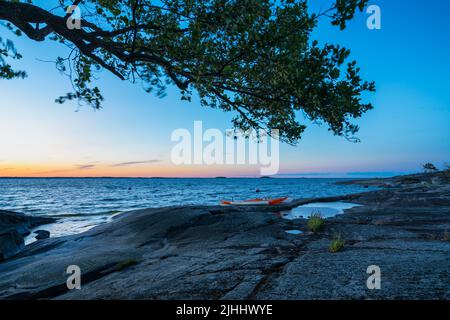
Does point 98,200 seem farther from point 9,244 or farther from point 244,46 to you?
point 244,46

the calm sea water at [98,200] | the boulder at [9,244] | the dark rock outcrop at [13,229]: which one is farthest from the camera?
the calm sea water at [98,200]

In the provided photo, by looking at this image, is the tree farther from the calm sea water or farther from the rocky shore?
the calm sea water

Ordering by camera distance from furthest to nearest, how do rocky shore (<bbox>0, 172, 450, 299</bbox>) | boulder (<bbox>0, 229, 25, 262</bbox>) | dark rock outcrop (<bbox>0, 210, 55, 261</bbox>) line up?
dark rock outcrop (<bbox>0, 210, 55, 261</bbox>)
boulder (<bbox>0, 229, 25, 262</bbox>)
rocky shore (<bbox>0, 172, 450, 299</bbox>)

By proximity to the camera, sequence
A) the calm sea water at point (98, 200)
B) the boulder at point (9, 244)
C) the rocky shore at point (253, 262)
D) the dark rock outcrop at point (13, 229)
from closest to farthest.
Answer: the rocky shore at point (253, 262)
the boulder at point (9, 244)
the dark rock outcrop at point (13, 229)
the calm sea water at point (98, 200)

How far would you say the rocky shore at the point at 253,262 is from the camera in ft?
15.3

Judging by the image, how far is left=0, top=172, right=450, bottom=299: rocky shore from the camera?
466 centimetres

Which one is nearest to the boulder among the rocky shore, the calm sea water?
the rocky shore

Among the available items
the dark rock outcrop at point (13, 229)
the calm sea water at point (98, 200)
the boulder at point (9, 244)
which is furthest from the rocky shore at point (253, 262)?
the calm sea water at point (98, 200)

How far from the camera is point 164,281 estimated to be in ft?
19.1

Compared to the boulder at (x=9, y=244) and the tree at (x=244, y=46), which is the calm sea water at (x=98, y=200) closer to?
the boulder at (x=9, y=244)

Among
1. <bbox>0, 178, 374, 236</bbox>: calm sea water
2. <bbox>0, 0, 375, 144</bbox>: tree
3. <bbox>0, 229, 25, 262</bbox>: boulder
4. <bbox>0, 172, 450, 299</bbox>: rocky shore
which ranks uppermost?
<bbox>0, 0, 375, 144</bbox>: tree
